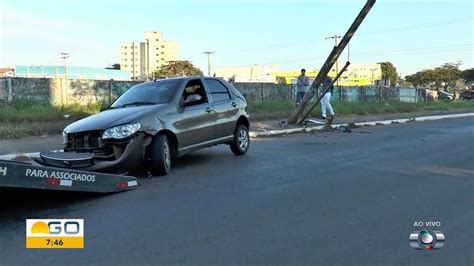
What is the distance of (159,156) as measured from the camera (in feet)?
25.2

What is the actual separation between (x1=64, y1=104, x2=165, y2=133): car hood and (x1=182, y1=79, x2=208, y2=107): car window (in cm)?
80

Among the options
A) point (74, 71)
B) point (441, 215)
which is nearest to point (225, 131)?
point (441, 215)

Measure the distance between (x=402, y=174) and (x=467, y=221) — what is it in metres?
2.61

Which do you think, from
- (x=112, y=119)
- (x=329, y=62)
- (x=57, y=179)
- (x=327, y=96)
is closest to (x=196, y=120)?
(x=112, y=119)

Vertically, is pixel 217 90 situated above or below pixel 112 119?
above

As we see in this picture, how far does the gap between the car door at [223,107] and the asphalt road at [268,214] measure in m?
0.60

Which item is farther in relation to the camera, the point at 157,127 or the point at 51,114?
the point at 51,114

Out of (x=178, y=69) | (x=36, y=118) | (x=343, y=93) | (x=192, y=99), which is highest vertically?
(x=178, y=69)

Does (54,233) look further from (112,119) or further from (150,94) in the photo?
(150,94)

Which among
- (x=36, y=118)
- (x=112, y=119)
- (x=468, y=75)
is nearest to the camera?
(x=112, y=119)

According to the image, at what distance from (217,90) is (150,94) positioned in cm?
150

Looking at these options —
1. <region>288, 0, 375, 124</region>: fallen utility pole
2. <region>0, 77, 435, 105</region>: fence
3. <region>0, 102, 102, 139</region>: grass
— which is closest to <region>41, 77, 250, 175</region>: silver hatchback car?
<region>0, 102, 102, 139</region>: grass

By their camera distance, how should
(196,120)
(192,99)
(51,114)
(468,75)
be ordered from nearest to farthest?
(192,99) → (196,120) → (51,114) → (468,75)

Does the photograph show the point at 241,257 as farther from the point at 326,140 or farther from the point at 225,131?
the point at 326,140
